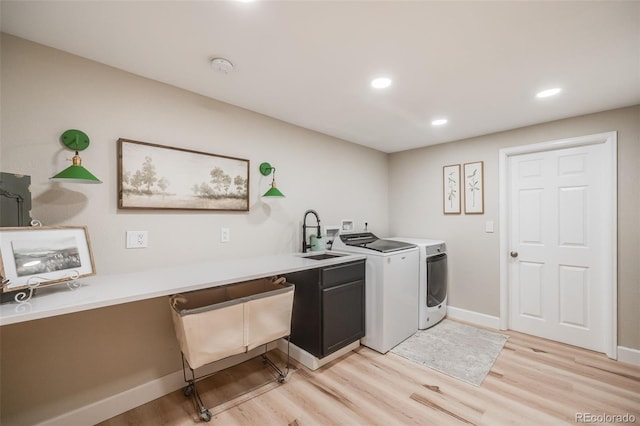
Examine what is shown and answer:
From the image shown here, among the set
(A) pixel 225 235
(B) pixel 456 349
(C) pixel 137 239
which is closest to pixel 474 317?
(B) pixel 456 349

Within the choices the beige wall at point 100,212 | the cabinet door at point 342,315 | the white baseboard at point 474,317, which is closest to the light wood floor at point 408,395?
the cabinet door at point 342,315

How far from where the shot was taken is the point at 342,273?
2.42 m

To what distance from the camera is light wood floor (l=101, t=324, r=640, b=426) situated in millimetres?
1749

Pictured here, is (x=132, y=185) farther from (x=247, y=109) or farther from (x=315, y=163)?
(x=315, y=163)

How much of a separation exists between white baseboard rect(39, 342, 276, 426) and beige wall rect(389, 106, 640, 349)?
9.78ft

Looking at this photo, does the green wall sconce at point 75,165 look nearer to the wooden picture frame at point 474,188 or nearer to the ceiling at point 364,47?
the ceiling at point 364,47

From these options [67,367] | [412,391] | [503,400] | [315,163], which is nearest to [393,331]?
[412,391]

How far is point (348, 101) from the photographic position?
7.62ft

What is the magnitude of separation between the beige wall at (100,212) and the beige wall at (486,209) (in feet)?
7.71

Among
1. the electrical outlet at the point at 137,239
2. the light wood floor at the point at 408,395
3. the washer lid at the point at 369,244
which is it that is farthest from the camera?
the washer lid at the point at 369,244

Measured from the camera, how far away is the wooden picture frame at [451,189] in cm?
345

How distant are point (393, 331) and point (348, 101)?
2206 mm

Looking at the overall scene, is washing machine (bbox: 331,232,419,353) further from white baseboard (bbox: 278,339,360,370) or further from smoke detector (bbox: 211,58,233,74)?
smoke detector (bbox: 211,58,233,74)

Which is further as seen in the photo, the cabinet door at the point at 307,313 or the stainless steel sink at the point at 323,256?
the stainless steel sink at the point at 323,256
